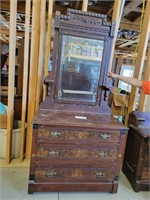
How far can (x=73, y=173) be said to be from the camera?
1.91 metres

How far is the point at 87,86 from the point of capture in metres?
2.27

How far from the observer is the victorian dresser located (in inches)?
71.9

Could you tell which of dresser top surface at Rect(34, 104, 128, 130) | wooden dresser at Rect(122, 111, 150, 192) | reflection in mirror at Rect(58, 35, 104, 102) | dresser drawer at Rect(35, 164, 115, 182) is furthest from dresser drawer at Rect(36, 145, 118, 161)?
reflection in mirror at Rect(58, 35, 104, 102)

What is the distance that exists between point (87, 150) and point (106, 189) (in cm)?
52

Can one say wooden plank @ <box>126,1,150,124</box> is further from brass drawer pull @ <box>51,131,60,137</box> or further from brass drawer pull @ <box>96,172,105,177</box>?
brass drawer pull @ <box>51,131,60,137</box>

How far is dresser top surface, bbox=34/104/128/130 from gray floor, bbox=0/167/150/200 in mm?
785

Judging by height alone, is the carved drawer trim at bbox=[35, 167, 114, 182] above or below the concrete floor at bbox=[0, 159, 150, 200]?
above

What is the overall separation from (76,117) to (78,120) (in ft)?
0.37

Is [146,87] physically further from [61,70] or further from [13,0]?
[13,0]

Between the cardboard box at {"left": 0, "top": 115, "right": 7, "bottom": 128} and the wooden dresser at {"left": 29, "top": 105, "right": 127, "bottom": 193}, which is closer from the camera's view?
the wooden dresser at {"left": 29, "top": 105, "right": 127, "bottom": 193}

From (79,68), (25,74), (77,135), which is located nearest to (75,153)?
(77,135)

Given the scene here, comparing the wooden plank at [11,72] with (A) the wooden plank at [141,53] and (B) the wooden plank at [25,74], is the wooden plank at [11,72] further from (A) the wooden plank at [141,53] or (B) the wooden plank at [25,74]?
(A) the wooden plank at [141,53]

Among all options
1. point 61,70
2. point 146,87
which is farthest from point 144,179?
point 61,70

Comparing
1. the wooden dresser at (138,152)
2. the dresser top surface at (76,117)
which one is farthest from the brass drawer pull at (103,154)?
the wooden dresser at (138,152)
